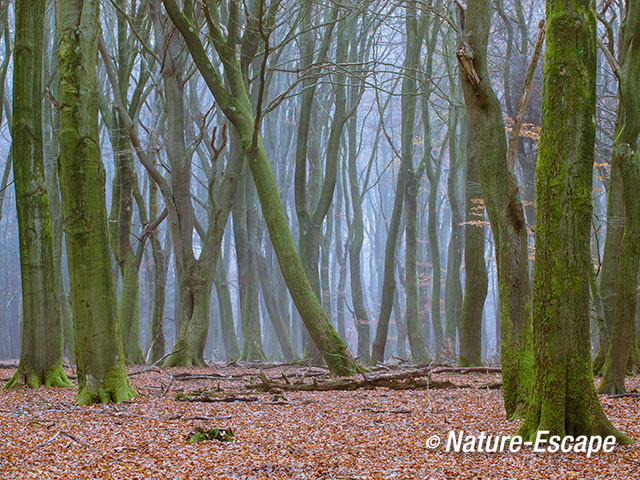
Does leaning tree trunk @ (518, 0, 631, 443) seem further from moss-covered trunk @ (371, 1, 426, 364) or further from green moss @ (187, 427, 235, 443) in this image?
moss-covered trunk @ (371, 1, 426, 364)

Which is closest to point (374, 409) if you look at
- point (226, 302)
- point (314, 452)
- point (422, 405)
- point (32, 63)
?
point (422, 405)

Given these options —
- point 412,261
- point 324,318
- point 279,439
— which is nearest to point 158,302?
point 412,261

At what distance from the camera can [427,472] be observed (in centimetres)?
371

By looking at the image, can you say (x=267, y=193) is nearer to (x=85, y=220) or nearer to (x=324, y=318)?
(x=324, y=318)

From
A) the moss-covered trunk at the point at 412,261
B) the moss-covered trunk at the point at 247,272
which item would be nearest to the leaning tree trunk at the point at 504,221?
the moss-covered trunk at the point at 412,261

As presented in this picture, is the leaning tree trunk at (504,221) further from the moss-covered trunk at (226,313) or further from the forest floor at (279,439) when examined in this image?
the moss-covered trunk at (226,313)

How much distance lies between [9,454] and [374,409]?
3.13 metres

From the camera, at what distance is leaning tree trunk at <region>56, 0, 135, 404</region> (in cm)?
622

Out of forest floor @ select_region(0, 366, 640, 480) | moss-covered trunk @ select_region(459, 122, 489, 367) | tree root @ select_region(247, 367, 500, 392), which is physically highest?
moss-covered trunk @ select_region(459, 122, 489, 367)

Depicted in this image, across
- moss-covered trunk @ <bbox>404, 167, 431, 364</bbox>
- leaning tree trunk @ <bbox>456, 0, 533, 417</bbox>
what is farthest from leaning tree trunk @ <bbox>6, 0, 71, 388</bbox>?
moss-covered trunk @ <bbox>404, 167, 431, 364</bbox>

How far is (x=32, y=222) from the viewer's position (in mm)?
8203

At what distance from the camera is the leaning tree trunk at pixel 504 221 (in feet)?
17.1

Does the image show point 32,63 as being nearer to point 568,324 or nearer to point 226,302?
point 568,324

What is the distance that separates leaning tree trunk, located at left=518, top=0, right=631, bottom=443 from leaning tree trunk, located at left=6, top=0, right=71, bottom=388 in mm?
6357
